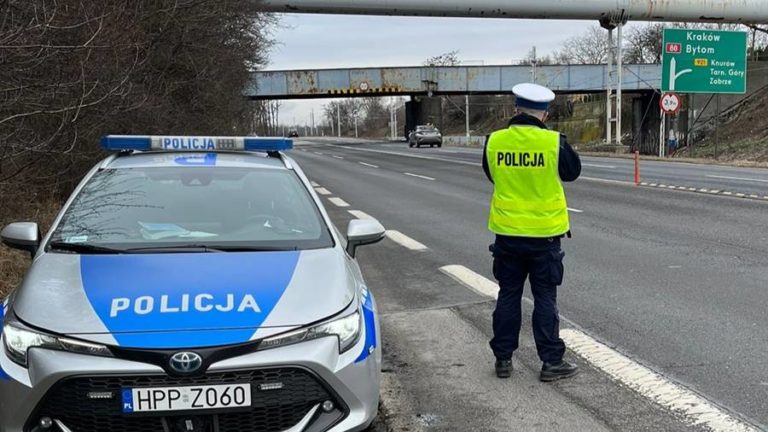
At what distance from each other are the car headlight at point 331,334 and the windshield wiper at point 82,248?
124 centimetres

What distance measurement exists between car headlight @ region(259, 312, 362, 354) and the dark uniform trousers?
1.55m

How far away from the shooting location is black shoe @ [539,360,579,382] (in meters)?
Answer: 4.36

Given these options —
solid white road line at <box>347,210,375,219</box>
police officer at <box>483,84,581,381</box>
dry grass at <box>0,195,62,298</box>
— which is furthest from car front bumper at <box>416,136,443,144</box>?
police officer at <box>483,84,581,381</box>

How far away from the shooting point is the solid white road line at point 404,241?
31.6ft

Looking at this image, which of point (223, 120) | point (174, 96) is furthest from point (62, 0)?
point (223, 120)

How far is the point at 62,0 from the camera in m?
A: 8.01

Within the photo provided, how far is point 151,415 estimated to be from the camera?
9.25ft

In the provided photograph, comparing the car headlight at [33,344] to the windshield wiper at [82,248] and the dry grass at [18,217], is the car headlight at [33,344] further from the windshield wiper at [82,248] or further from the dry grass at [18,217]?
the dry grass at [18,217]

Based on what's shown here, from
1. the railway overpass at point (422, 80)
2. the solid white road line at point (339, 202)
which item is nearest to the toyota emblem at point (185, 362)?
the solid white road line at point (339, 202)

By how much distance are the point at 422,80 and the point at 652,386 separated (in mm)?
52111

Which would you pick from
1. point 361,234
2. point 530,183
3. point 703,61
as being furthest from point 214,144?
point 703,61

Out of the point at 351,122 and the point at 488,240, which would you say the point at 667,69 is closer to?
the point at 488,240

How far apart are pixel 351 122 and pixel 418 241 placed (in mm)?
143411

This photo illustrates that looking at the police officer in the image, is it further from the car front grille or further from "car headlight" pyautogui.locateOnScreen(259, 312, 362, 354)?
the car front grille
